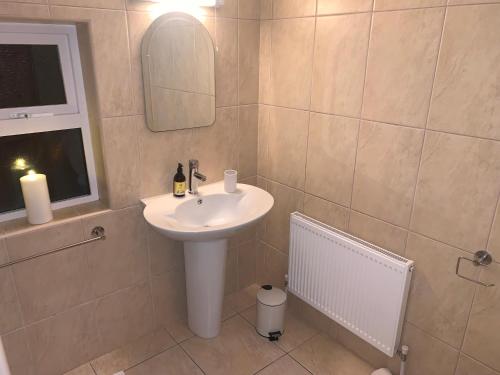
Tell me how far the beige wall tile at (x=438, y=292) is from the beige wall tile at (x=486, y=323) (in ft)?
0.10

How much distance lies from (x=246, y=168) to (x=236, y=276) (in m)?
0.75

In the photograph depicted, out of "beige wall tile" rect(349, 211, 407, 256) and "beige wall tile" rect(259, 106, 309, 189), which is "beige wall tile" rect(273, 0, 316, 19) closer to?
"beige wall tile" rect(259, 106, 309, 189)

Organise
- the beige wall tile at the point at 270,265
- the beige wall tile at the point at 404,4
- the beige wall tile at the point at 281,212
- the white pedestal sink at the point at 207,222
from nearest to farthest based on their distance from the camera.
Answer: the beige wall tile at the point at 404,4 → the white pedestal sink at the point at 207,222 → the beige wall tile at the point at 281,212 → the beige wall tile at the point at 270,265

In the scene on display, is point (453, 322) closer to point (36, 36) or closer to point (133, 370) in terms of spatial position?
point (133, 370)

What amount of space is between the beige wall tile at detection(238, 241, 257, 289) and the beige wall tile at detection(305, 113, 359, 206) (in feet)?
2.25

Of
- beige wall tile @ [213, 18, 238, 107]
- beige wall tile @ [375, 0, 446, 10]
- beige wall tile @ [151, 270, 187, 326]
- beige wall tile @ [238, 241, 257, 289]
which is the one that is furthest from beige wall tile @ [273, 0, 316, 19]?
beige wall tile @ [151, 270, 187, 326]

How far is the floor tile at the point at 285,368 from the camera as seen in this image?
1.99 meters

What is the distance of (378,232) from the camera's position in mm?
1820

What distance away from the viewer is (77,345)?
6.41 ft

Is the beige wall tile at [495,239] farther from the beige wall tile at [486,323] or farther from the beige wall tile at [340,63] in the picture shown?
the beige wall tile at [340,63]

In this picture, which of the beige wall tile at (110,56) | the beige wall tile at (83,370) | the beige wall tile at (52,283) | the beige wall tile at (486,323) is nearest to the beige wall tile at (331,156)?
the beige wall tile at (486,323)

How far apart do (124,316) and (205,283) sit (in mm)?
481

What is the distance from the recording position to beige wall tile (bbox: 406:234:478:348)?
5.18ft

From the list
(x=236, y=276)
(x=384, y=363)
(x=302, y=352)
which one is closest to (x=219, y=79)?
(x=236, y=276)
